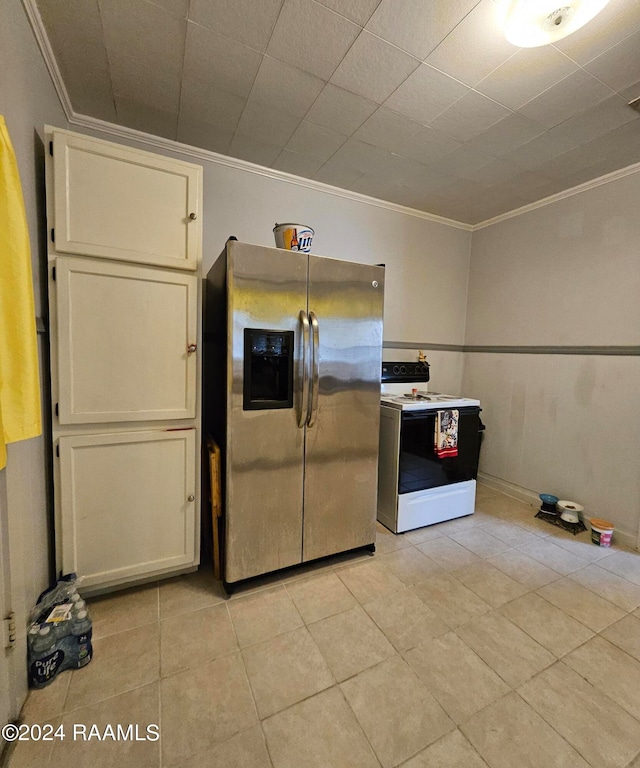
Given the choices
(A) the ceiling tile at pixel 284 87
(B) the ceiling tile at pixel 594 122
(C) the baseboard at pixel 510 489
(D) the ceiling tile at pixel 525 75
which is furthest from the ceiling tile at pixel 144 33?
(C) the baseboard at pixel 510 489

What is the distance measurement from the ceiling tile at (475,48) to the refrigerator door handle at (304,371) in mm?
1283

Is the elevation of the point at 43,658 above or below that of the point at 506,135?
below

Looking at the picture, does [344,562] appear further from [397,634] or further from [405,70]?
[405,70]

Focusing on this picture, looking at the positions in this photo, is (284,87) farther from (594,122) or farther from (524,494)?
(524,494)

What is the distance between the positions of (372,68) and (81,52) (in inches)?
52.1

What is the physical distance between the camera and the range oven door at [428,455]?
2.30m

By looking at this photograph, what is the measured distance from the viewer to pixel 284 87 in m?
1.65

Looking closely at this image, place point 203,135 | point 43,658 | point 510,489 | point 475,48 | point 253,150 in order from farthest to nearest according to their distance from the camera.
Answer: point 510,489 < point 253,150 < point 203,135 < point 475,48 < point 43,658

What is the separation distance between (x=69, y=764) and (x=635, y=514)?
3168mm

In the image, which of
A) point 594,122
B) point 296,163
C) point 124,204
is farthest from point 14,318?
point 594,122

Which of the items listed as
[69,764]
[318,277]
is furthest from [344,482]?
[69,764]

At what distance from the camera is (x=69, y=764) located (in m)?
0.99

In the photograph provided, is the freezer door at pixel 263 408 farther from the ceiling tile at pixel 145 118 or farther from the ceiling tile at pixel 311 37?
the ceiling tile at pixel 145 118

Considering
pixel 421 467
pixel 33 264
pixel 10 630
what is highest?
pixel 33 264
